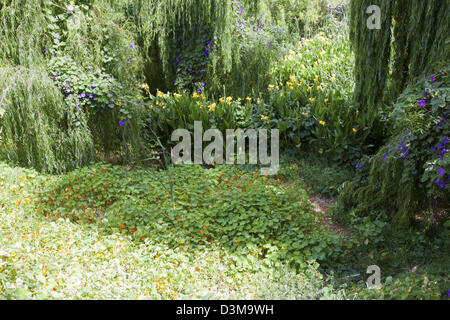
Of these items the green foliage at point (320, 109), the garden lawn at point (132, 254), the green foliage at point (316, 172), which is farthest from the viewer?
the green foliage at point (320, 109)

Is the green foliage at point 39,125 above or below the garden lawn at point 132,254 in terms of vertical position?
above

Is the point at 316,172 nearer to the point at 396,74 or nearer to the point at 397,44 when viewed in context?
the point at 396,74

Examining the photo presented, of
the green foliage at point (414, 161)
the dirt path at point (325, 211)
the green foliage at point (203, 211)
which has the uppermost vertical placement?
the green foliage at point (414, 161)

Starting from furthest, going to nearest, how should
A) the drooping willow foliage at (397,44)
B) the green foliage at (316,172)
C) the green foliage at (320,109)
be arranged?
1. the green foliage at (320,109)
2. the green foliage at (316,172)
3. the drooping willow foliage at (397,44)

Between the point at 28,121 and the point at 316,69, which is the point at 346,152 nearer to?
the point at 316,69

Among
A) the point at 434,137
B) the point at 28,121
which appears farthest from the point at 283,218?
the point at 28,121

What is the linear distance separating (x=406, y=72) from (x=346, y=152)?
1319mm

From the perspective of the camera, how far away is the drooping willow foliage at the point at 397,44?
3352mm

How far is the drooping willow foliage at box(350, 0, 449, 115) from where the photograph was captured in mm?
3352

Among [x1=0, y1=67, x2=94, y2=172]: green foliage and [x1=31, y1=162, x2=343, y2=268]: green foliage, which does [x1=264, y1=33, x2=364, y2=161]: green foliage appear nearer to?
[x1=31, y1=162, x2=343, y2=268]: green foliage

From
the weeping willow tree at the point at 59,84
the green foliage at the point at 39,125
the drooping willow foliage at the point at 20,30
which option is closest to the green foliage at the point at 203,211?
the green foliage at the point at 39,125

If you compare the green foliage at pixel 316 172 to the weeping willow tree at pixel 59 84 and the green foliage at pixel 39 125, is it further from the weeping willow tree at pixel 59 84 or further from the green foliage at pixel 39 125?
the green foliage at pixel 39 125

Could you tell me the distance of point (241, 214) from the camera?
3756 millimetres

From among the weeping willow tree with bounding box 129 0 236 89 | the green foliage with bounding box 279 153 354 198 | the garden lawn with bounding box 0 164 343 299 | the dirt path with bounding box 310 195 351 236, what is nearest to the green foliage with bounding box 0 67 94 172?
the garden lawn with bounding box 0 164 343 299
